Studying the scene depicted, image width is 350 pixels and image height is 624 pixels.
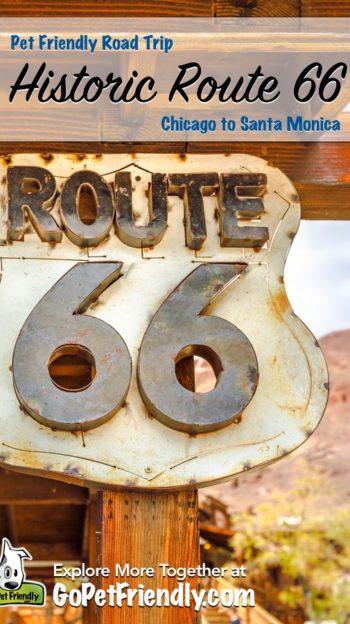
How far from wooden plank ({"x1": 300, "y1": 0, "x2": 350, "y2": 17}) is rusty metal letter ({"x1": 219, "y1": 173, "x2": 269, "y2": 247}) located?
76 cm

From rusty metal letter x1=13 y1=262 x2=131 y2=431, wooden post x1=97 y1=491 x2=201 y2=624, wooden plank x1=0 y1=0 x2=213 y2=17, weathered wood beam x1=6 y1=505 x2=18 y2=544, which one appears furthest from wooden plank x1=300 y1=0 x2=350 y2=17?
A: weathered wood beam x1=6 y1=505 x2=18 y2=544

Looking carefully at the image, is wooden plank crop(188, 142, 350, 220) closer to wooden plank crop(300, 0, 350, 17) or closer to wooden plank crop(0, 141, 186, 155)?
wooden plank crop(0, 141, 186, 155)

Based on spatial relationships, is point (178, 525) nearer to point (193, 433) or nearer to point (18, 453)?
point (193, 433)

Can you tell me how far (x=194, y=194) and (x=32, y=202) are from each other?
629 mm

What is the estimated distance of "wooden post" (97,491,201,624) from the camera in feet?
9.07

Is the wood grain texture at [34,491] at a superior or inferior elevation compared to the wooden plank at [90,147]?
inferior

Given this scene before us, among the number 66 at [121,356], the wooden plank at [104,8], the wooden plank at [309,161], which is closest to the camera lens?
the number 66 at [121,356]

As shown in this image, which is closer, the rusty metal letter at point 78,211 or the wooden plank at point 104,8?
the rusty metal letter at point 78,211

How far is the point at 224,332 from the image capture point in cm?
304

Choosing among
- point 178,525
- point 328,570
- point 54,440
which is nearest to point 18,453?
point 54,440

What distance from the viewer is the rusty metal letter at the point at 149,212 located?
3.18m

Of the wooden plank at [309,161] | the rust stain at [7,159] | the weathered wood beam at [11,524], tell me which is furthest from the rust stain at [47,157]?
the weathered wood beam at [11,524]

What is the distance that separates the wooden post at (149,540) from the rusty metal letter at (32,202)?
1.01 metres

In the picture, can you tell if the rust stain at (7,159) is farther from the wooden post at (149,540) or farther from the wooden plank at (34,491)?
the wooden plank at (34,491)
